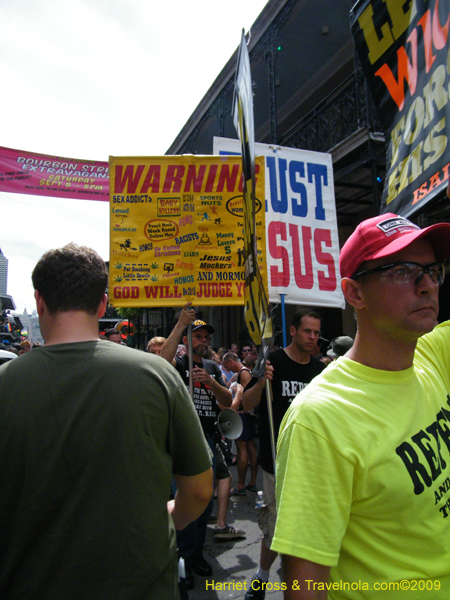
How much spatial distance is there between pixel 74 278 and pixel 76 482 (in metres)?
0.66

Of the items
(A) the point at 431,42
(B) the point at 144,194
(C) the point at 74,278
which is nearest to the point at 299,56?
(B) the point at 144,194

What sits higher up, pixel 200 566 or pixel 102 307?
pixel 102 307

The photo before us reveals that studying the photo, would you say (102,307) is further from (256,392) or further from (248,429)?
(248,429)

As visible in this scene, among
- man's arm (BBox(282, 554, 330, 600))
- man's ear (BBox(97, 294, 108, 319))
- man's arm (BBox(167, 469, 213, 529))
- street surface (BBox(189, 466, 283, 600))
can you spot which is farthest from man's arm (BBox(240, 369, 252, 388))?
man's arm (BBox(282, 554, 330, 600))

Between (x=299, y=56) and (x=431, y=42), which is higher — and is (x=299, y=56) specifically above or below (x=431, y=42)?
above

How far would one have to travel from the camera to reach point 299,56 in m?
10.3

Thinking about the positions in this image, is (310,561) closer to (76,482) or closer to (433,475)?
(433,475)

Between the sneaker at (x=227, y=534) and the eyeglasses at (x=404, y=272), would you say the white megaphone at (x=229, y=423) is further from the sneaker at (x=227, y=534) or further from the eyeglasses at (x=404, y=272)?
the eyeglasses at (x=404, y=272)

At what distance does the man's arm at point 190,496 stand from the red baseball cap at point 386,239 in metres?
0.91

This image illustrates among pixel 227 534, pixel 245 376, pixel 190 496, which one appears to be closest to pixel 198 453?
pixel 190 496

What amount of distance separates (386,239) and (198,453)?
3.22 ft

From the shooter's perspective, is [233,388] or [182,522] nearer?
[182,522]

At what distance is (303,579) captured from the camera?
42.5 inches

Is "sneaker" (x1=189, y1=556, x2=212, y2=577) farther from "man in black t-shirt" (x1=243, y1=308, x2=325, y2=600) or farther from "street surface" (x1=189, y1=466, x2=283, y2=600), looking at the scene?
"man in black t-shirt" (x1=243, y1=308, x2=325, y2=600)
